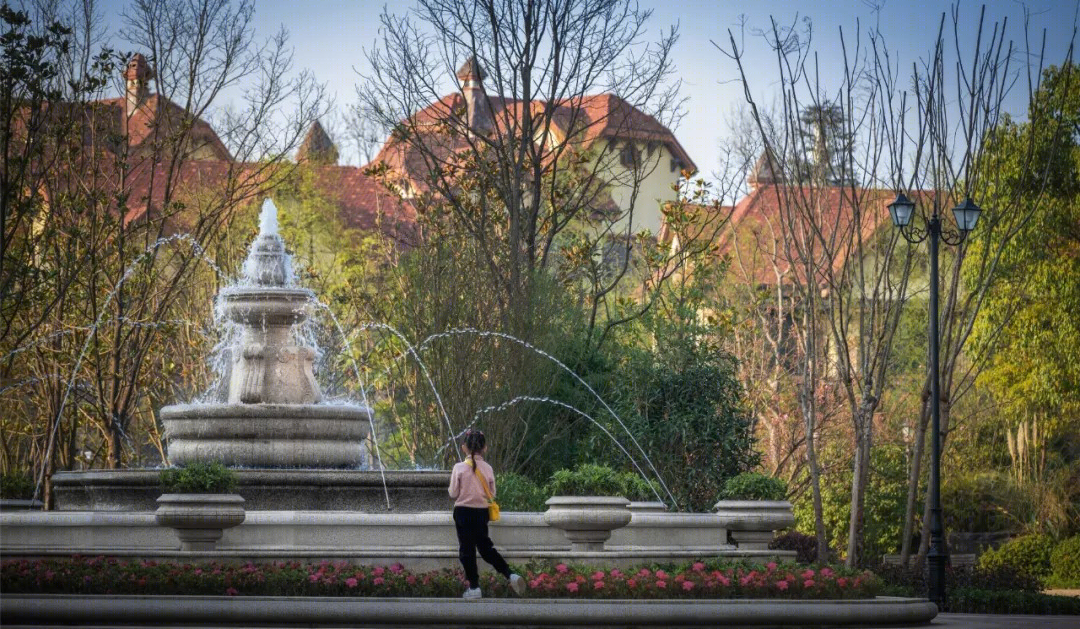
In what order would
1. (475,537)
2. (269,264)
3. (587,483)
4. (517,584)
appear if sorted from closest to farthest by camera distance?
(517,584), (475,537), (587,483), (269,264)

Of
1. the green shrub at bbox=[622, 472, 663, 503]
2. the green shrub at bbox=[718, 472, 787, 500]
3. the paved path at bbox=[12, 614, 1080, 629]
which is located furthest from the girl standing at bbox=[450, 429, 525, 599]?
the green shrub at bbox=[718, 472, 787, 500]

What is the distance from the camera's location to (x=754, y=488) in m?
19.8

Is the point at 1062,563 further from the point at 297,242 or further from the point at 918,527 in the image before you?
the point at 297,242

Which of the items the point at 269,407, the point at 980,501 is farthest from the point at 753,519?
the point at 980,501

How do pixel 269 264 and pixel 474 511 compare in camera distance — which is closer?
pixel 474 511

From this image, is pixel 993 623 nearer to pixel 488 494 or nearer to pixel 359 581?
pixel 488 494

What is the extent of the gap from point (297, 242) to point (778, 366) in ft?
49.8

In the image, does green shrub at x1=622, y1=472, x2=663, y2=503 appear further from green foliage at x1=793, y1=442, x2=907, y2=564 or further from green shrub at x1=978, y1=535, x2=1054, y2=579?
green shrub at x1=978, y1=535, x2=1054, y2=579

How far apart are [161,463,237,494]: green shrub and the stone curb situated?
243cm

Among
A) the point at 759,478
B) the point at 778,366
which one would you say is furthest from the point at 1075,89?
the point at 759,478

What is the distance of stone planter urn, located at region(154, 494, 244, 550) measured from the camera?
15445 millimetres

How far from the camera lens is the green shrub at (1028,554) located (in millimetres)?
34656

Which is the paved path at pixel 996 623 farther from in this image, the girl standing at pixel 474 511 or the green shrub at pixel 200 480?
the green shrub at pixel 200 480

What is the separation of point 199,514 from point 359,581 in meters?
2.06
